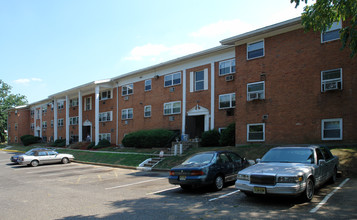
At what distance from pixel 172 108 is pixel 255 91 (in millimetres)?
9379

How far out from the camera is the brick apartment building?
15359 mm

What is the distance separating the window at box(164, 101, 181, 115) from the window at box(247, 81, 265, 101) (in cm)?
806

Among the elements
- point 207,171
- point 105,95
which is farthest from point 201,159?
point 105,95

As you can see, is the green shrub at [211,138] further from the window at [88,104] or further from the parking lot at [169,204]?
the window at [88,104]

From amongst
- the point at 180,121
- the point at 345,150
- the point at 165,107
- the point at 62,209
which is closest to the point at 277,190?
the point at 62,209

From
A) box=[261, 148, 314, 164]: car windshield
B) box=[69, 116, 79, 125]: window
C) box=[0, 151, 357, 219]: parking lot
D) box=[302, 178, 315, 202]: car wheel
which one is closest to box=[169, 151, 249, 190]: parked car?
box=[0, 151, 357, 219]: parking lot

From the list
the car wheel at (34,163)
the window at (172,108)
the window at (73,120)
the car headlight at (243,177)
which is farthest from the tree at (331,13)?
the window at (73,120)

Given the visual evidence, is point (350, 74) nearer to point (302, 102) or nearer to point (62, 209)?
point (302, 102)

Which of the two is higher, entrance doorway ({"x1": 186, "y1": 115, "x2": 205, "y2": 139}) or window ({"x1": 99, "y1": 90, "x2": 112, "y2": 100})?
window ({"x1": 99, "y1": 90, "x2": 112, "y2": 100})

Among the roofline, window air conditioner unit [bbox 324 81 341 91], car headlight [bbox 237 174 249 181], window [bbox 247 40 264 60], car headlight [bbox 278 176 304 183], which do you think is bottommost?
car headlight [bbox 237 174 249 181]

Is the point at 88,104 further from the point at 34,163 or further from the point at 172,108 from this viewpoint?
the point at 172,108

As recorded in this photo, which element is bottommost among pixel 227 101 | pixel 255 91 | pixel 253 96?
pixel 227 101

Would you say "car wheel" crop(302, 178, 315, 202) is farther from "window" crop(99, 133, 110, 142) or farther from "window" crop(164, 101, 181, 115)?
"window" crop(99, 133, 110, 142)

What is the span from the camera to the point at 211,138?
20859 millimetres
